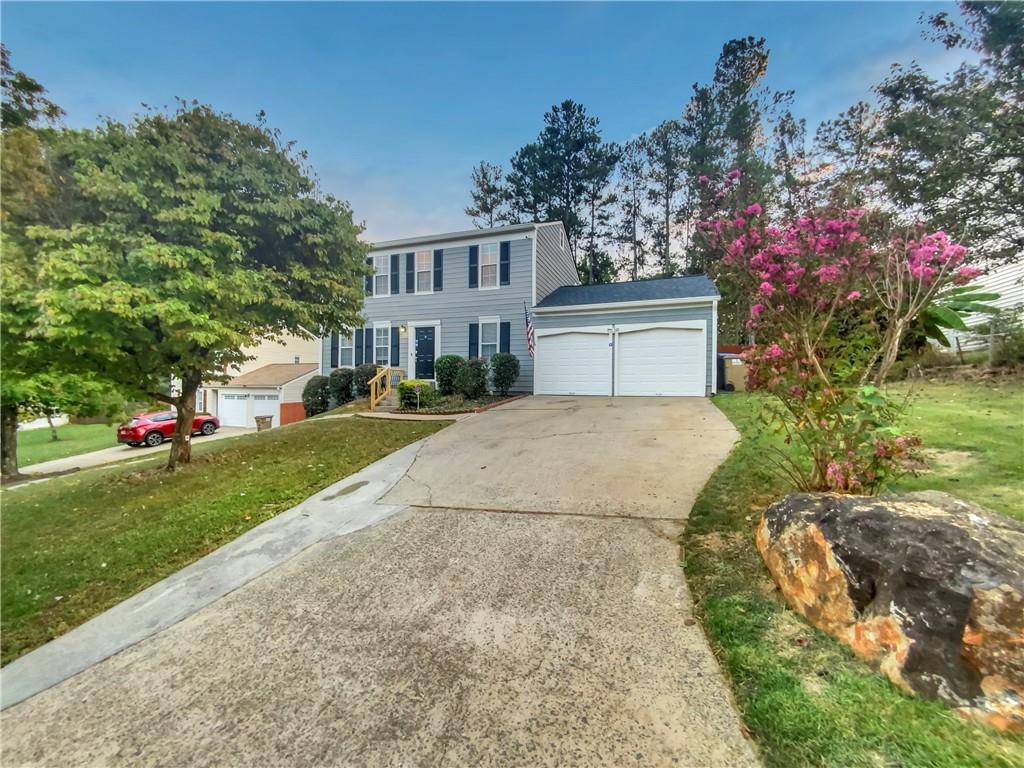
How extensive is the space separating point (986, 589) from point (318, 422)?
37.4 ft

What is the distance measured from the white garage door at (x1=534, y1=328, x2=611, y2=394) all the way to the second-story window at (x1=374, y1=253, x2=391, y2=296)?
6.05 meters

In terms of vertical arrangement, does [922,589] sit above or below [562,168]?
below

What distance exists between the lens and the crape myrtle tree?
4.70 metres

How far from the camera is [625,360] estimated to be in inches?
496

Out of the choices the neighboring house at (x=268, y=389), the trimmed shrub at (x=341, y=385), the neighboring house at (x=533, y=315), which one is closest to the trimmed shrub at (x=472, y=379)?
the neighboring house at (x=533, y=315)

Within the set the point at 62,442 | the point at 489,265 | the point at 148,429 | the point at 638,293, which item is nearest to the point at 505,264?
the point at 489,265

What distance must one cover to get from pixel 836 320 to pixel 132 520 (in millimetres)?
7385

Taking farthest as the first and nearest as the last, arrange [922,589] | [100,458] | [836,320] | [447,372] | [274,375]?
[274,375], [100,458], [447,372], [836,320], [922,589]

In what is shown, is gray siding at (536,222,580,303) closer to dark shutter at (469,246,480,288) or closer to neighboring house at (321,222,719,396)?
neighboring house at (321,222,719,396)

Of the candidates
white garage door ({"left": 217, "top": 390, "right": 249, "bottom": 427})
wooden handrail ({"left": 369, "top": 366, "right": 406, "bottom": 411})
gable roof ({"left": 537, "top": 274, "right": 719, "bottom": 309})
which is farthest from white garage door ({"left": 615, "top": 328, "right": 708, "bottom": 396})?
white garage door ({"left": 217, "top": 390, "right": 249, "bottom": 427})

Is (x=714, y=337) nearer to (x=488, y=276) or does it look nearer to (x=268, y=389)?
(x=488, y=276)

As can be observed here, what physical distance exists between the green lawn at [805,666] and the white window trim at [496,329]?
10295 millimetres

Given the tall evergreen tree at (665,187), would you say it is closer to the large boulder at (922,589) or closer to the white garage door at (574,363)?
the white garage door at (574,363)

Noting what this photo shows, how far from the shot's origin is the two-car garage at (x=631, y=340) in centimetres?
1192
